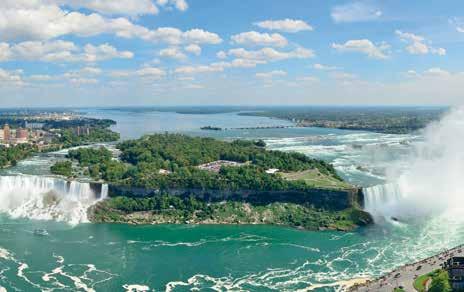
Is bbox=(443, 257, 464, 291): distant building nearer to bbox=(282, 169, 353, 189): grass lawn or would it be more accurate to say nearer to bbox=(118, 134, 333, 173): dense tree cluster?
bbox=(282, 169, 353, 189): grass lawn

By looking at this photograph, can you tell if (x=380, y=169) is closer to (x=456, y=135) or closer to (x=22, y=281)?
(x=456, y=135)

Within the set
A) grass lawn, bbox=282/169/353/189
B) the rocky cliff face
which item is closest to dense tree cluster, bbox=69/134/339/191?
the rocky cliff face

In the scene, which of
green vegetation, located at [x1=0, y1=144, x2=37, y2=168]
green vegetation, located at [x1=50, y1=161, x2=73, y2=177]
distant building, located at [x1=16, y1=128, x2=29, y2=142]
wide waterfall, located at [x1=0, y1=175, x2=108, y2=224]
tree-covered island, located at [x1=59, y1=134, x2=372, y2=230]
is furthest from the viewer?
distant building, located at [x1=16, y1=128, x2=29, y2=142]

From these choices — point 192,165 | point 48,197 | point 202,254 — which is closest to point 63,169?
point 48,197

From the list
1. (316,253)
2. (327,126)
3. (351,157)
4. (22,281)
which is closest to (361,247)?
(316,253)

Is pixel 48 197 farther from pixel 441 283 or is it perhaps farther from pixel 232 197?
pixel 441 283

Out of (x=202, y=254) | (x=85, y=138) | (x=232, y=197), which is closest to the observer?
(x=202, y=254)
